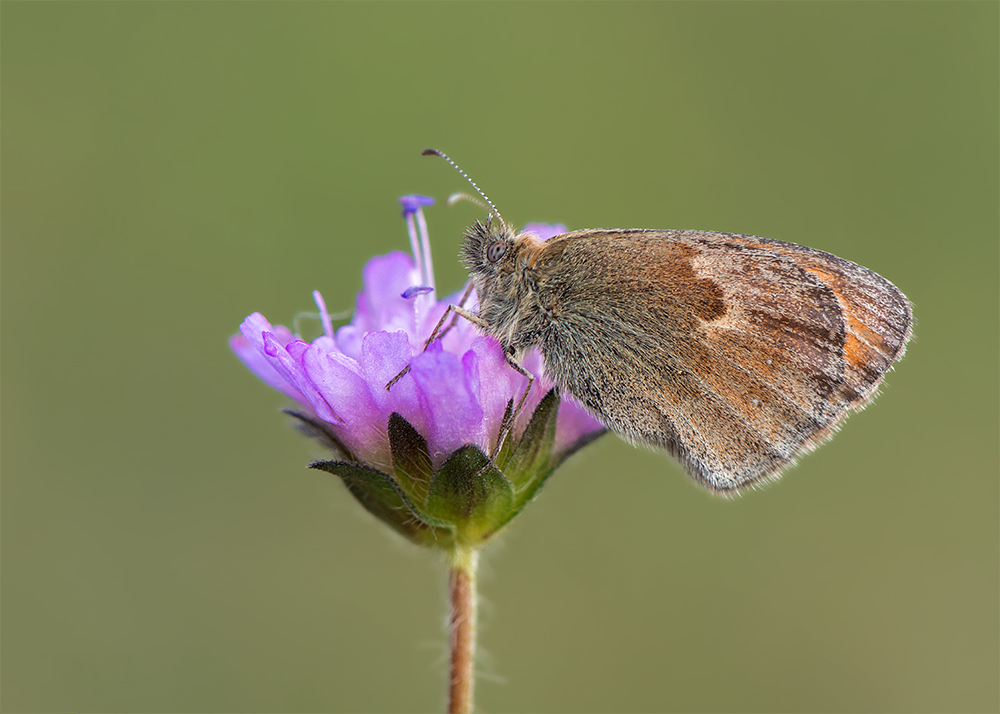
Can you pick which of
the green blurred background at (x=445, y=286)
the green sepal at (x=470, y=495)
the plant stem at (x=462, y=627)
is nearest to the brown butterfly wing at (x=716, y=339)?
the green sepal at (x=470, y=495)

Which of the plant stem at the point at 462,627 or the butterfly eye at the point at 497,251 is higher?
the butterfly eye at the point at 497,251

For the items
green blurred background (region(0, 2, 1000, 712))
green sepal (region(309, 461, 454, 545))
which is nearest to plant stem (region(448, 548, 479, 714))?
green sepal (region(309, 461, 454, 545))

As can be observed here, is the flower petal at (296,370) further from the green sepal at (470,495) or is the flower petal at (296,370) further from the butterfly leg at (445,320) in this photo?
the green sepal at (470,495)

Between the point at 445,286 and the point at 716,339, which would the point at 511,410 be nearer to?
the point at 716,339

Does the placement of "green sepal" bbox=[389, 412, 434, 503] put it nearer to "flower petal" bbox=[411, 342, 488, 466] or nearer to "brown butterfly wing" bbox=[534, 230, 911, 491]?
"flower petal" bbox=[411, 342, 488, 466]

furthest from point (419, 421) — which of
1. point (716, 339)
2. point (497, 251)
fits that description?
point (716, 339)

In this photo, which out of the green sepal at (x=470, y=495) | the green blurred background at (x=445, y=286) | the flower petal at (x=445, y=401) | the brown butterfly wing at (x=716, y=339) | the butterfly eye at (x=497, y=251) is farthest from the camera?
the green blurred background at (x=445, y=286)

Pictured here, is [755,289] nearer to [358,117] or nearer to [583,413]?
[583,413]
